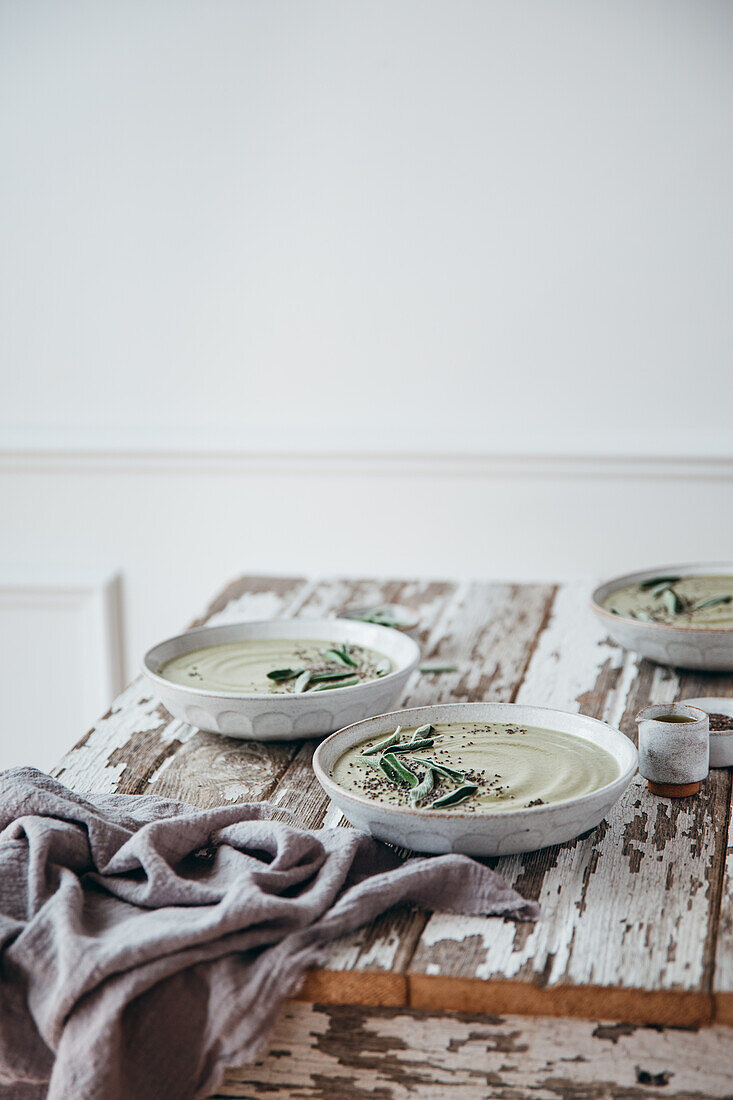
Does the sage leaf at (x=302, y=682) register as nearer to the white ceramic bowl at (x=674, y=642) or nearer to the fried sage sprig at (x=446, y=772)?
the fried sage sprig at (x=446, y=772)

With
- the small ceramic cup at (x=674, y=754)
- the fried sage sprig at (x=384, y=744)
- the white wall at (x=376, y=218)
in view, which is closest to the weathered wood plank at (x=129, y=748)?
the fried sage sprig at (x=384, y=744)

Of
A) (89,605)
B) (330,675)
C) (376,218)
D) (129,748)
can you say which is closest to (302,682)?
(330,675)

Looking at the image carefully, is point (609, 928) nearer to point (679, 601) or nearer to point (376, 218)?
point (679, 601)

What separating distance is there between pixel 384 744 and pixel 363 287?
1.67 m

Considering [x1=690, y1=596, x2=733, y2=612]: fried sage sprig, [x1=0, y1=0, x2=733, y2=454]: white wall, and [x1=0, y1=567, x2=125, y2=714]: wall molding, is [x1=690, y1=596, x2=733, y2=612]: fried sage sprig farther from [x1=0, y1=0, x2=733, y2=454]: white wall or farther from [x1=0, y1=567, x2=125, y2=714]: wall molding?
[x1=0, y1=567, x2=125, y2=714]: wall molding

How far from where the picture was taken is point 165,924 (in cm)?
91

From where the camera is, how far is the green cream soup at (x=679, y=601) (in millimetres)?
1598

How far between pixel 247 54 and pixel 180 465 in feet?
3.19

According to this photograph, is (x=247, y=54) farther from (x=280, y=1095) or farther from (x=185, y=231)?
(x=280, y=1095)

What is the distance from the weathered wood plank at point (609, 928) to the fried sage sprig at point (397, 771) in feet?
0.38

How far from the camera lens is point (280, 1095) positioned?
93 cm

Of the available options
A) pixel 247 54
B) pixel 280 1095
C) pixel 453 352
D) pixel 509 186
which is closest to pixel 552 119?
pixel 509 186

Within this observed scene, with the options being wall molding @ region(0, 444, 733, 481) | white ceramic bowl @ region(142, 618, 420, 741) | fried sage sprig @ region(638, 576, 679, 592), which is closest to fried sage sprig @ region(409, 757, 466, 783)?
white ceramic bowl @ region(142, 618, 420, 741)

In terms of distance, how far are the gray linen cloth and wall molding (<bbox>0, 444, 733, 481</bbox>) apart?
1664 mm
